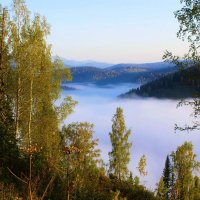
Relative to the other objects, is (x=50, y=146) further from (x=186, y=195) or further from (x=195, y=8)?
(x=186, y=195)

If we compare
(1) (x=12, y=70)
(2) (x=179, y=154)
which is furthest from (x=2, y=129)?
(2) (x=179, y=154)

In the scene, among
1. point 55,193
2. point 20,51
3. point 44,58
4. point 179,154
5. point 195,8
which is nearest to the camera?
point 195,8

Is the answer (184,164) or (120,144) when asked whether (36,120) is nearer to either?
(184,164)

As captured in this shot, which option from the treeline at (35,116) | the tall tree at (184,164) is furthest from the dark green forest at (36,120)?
the tall tree at (184,164)

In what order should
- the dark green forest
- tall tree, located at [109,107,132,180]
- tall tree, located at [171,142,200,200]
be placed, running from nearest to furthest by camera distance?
the dark green forest, tall tree, located at [171,142,200,200], tall tree, located at [109,107,132,180]

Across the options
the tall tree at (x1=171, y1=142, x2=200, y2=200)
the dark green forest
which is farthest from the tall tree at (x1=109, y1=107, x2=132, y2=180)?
the dark green forest

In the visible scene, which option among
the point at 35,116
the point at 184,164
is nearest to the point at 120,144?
the point at 184,164

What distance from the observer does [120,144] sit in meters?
66.7

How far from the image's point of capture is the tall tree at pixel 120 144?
218 feet

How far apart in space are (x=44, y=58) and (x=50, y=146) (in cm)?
714

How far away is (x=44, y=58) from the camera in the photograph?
30.2m

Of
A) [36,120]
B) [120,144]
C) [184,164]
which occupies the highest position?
[36,120]

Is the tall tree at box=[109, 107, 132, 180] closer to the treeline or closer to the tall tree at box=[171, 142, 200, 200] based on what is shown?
the tall tree at box=[171, 142, 200, 200]

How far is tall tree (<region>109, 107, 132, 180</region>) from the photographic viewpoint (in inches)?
2613
